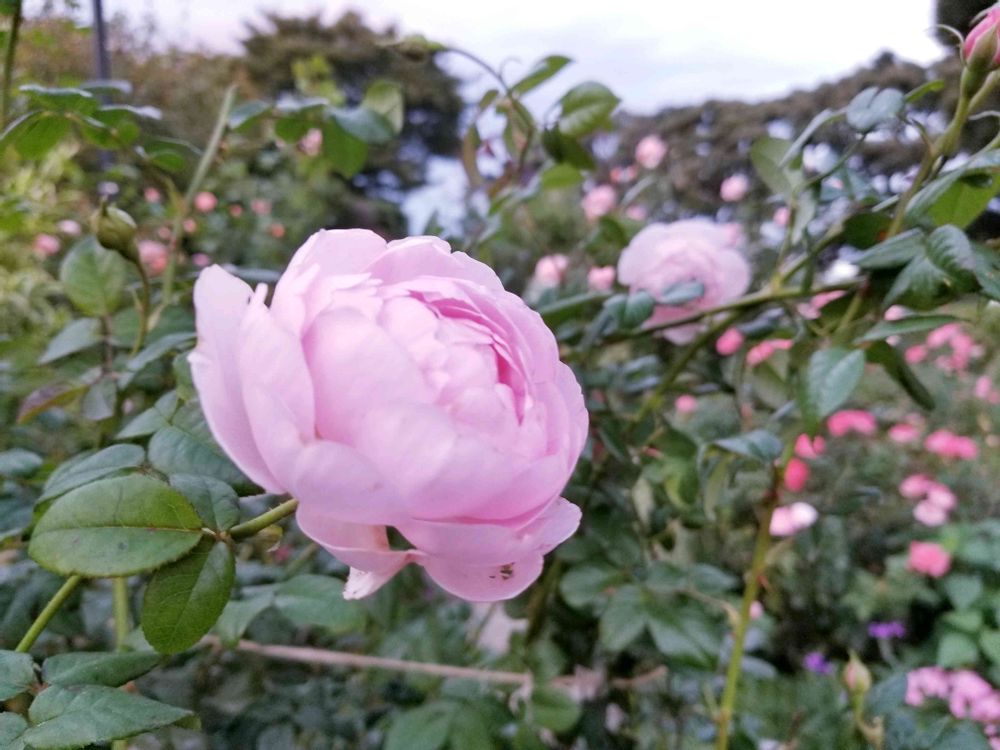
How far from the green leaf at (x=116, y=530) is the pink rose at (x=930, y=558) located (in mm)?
1888

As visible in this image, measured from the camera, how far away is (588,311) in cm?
68

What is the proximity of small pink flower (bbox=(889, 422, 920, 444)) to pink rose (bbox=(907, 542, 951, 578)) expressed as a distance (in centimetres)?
35

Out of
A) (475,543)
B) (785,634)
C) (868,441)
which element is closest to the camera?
(475,543)

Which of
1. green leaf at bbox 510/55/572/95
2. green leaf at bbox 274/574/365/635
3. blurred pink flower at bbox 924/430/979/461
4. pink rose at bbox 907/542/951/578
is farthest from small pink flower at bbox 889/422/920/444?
green leaf at bbox 274/574/365/635

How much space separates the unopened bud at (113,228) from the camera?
16.3 inches

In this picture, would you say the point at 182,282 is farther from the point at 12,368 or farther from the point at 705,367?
the point at 705,367

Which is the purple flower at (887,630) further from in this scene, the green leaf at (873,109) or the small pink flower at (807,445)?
the green leaf at (873,109)

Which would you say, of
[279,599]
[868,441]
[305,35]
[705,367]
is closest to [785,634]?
[868,441]

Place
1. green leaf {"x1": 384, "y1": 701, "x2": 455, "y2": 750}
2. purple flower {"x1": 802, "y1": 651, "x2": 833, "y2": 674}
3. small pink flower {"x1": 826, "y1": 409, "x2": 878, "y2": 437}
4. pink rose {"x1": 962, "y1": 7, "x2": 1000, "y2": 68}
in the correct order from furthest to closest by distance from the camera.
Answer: small pink flower {"x1": 826, "y1": 409, "x2": 878, "y2": 437} → purple flower {"x1": 802, "y1": 651, "x2": 833, "y2": 674} → green leaf {"x1": 384, "y1": 701, "x2": 455, "y2": 750} → pink rose {"x1": 962, "y1": 7, "x2": 1000, "y2": 68}

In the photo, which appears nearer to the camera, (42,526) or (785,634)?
(42,526)

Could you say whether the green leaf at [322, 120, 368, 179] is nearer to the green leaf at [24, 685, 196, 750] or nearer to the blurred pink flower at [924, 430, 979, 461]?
the green leaf at [24, 685, 196, 750]

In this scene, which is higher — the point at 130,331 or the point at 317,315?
the point at 317,315

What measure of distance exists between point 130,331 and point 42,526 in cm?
29

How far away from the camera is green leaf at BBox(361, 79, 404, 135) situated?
0.63m
